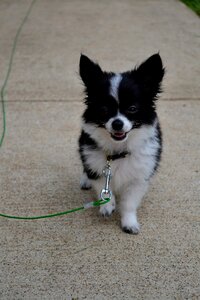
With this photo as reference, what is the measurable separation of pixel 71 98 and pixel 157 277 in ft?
11.4

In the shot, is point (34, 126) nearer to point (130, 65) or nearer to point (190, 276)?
point (130, 65)

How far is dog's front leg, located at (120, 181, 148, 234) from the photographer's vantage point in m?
3.39

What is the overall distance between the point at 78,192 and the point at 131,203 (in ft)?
2.30

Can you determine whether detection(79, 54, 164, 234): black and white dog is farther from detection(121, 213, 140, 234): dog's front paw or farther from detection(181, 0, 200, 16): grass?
detection(181, 0, 200, 16): grass

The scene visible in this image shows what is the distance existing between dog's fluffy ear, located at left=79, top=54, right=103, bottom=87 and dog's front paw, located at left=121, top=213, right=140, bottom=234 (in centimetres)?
113

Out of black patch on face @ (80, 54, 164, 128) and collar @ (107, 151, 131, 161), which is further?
collar @ (107, 151, 131, 161)

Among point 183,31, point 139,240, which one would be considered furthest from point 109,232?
point 183,31

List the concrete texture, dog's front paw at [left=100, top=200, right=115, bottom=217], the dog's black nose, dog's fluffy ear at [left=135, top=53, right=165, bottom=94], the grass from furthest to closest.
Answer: the grass → dog's front paw at [left=100, top=200, right=115, bottom=217] → dog's fluffy ear at [left=135, top=53, right=165, bottom=94] → the dog's black nose → the concrete texture

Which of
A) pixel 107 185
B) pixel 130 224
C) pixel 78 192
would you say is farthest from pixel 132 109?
pixel 78 192

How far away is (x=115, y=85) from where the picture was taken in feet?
10.2

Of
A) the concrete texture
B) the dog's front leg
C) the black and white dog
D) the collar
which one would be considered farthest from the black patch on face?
the concrete texture

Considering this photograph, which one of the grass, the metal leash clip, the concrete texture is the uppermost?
the metal leash clip

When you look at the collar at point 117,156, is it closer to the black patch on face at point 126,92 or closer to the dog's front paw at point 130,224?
the black patch on face at point 126,92

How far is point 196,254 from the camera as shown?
10.2ft
